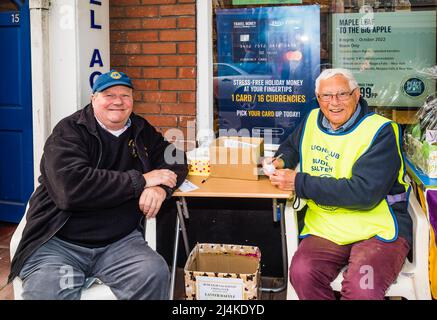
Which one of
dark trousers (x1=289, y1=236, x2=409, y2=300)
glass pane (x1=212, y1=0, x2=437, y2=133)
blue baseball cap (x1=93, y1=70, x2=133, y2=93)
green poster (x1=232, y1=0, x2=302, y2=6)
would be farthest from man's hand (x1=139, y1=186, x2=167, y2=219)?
green poster (x1=232, y1=0, x2=302, y2=6)

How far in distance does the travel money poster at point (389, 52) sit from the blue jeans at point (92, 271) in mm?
2141

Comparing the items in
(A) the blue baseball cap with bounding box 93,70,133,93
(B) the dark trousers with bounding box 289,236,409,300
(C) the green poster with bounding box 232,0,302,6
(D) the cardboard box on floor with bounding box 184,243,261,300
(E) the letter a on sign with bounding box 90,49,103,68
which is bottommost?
(D) the cardboard box on floor with bounding box 184,243,261,300

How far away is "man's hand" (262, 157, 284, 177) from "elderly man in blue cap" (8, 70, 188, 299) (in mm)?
526

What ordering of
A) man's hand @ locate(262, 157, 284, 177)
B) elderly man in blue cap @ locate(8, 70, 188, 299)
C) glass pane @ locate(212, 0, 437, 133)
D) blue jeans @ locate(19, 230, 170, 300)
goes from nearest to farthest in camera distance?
1. blue jeans @ locate(19, 230, 170, 300)
2. elderly man in blue cap @ locate(8, 70, 188, 299)
3. man's hand @ locate(262, 157, 284, 177)
4. glass pane @ locate(212, 0, 437, 133)

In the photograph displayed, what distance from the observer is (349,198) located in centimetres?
279

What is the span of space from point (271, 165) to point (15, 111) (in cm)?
246

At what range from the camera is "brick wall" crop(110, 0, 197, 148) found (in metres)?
4.19

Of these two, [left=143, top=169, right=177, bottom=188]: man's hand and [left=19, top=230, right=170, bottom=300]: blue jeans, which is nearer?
[left=19, top=230, right=170, bottom=300]: blue jeans

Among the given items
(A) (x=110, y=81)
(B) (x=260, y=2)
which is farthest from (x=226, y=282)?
(B) (x=260, y=2)

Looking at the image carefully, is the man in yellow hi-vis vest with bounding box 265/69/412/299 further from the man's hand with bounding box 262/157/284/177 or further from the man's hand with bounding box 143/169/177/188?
the man's hand with bounding box 143/169/177/188

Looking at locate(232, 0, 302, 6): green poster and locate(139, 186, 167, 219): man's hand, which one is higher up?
locate(232, 0, 302, 6): green poster

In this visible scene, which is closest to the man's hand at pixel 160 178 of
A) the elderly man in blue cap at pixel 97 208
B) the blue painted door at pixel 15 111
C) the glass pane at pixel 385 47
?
the elderly man in blue cap at pixel 97 208

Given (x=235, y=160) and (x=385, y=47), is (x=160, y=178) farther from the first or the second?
(x=385, y=47)
